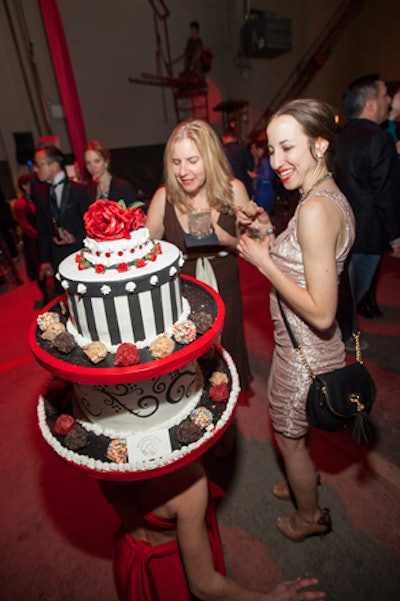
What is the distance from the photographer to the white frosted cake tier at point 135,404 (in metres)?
1.29

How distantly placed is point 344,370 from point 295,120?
1.12 m

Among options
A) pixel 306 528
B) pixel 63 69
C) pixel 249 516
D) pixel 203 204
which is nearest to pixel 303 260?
pixel 203 204

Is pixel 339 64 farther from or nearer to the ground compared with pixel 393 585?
farther from the ground

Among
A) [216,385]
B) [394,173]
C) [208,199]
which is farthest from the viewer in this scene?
[394,173]

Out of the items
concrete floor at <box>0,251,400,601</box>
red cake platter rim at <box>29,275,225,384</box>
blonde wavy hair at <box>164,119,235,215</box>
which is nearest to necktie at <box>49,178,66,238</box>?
blonde wavy hair at <box>164,119,235,215</box>

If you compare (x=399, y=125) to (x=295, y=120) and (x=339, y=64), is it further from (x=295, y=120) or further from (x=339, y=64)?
(x=339, y=64)

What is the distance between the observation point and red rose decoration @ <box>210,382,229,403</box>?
145 centimetres

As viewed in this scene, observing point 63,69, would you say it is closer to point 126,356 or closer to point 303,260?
point 303,260

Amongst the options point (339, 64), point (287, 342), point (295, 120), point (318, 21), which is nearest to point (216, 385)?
point (287, 342)

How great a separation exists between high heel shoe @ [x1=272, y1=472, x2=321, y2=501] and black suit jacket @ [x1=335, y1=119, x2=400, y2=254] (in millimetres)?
2352

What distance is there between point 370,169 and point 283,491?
2.87 m

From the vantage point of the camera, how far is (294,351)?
159 centimetres

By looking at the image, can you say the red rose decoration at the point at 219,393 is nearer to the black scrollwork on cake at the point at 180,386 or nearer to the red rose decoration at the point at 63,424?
the black scrollwork on cake at the point at 180,386

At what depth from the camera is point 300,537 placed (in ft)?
6.50
